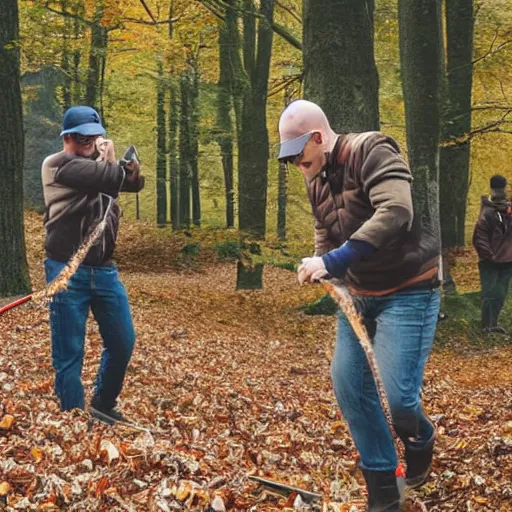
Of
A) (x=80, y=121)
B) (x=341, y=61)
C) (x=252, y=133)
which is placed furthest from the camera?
(x=252, y=133)

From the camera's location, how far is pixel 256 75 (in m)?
16.7

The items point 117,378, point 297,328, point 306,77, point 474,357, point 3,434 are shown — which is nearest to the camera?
point 3,434

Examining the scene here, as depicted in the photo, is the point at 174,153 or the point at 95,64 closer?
the point at 95,64

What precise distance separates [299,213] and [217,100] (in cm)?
2158

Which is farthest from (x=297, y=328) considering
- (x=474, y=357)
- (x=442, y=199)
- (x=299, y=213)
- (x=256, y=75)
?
(x=299, y=213)

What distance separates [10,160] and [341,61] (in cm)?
462

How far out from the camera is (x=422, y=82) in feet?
36.8

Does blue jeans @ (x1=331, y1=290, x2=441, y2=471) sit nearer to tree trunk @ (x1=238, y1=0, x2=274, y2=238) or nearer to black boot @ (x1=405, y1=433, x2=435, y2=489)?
black boot @ (x1=405, y1=433, x2=435, y2=489)

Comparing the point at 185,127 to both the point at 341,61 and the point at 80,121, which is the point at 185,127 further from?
the point at 80,121

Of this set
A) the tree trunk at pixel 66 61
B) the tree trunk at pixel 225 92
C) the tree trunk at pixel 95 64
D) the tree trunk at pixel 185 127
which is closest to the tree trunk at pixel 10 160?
the tree trunk at pixel 66 61

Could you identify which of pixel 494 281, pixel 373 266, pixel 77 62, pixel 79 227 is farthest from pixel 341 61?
pixel 77 62

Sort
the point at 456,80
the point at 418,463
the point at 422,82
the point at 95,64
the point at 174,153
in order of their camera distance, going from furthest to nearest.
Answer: the point at 174,153, the point at 95,64, the point at 456,80, the point at 422,82, the point at 418,463

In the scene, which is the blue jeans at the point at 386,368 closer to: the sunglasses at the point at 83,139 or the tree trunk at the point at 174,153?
the sunglasses at the point at 83,139

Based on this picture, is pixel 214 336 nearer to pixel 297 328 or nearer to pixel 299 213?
pixel 297 328
